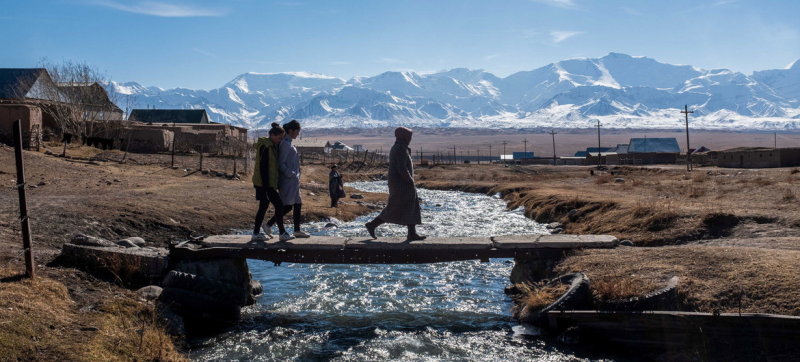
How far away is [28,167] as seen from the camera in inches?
831

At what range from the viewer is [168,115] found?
69.9 m

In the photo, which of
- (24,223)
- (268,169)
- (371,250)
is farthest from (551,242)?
(24,223)

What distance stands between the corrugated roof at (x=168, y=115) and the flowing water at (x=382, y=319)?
60058 mm

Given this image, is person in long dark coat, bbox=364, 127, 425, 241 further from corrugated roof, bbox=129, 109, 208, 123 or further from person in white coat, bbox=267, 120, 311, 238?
corrugated roof, bbox=129, 109, 208, 123

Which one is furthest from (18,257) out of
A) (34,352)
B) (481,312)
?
(481,312)

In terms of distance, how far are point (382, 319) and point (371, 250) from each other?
105cm

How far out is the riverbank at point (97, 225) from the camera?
258 inches

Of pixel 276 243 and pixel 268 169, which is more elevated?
pixel 268 169

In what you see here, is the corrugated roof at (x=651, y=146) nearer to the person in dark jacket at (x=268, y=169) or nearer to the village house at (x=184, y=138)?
the village house at (x=184, y=138)

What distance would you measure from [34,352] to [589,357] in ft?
19.7

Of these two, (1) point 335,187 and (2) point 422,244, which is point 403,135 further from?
(1) point 335,187

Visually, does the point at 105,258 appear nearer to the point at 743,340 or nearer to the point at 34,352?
the point at 34,352

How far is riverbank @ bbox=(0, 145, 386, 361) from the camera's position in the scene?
6.55 metres

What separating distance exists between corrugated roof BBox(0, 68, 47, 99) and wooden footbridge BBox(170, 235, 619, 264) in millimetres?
41246
